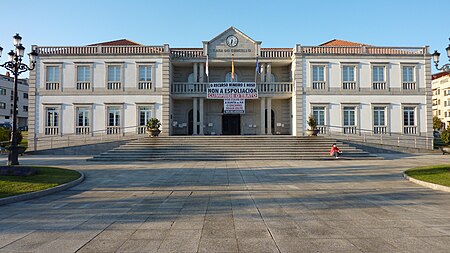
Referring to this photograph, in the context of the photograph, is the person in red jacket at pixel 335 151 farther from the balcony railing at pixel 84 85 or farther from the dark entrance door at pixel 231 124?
the balcony railing at pixel 84 85

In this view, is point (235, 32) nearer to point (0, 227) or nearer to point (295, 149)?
point (295, 149)

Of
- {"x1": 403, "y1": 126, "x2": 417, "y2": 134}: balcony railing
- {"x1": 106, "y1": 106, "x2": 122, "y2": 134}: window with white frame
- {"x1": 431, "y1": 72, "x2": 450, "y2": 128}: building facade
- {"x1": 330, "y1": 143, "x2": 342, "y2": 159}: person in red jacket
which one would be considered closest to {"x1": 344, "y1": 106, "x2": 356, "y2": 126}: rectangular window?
{"x1": 403, "y1": 126, "x2": 417, "y2": 134}: balcony railing

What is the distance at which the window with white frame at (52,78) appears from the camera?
2611 centimetres

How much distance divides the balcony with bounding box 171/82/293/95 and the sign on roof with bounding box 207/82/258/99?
70cm

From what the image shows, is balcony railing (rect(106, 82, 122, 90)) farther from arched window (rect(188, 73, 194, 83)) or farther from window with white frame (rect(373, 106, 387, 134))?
window with white frame (rect(373, 106, 387, 134))

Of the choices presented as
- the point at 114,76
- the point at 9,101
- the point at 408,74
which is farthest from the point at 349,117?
the point at 9,101

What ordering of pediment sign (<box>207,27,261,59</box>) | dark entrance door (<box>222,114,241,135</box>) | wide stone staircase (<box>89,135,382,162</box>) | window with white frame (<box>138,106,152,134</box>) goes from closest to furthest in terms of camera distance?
1. wide stone staircase (<box>89,135,382,162</box>)
2. window with white frame (<box>138,106,152,134</box>)
3. pediment sign (<box>207,27,261,59</box>)
4. dark entrance door (<box>222,114,241,135</box>)

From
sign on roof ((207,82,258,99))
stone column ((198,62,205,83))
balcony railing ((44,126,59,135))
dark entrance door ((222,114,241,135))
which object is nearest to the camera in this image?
balcony railing ((44,126,59,135))

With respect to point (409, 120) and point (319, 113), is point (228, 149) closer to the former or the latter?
point (319, 113)

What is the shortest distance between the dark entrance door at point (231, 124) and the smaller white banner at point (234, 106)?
7.50 feet

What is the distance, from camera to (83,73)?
26.3 meters

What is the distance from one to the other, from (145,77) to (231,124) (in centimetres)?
977

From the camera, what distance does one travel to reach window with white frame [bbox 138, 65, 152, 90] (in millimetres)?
26375

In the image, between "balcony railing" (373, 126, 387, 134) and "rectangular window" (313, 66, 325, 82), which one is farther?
"rectangular window" (313, 66, 325, 82)
